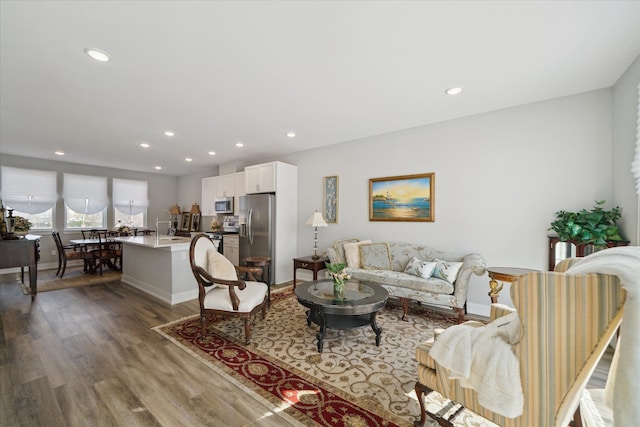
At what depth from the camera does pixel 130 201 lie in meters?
7.81

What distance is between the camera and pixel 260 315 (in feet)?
11.3

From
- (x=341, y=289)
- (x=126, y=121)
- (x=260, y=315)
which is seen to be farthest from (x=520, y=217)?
(x=126, y=121)

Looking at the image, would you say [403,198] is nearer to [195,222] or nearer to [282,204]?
[282,204]

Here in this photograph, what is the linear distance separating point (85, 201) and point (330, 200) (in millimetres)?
6918

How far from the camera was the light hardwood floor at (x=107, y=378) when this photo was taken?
1.70m

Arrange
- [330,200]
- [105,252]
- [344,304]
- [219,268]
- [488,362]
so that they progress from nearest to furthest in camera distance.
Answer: [488,362]
[344,304]
[219,268]
[330,200]
[105,252]

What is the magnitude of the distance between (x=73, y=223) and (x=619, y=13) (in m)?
10.3

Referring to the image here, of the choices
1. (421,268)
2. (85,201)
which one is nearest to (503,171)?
(421,268)

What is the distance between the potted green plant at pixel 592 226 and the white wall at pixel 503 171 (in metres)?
0.37

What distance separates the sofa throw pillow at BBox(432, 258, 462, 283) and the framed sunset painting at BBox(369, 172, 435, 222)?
80 centimetres

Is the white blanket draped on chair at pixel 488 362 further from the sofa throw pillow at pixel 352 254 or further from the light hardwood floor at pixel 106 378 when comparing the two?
the sofa throw pillow at pixel 352 254

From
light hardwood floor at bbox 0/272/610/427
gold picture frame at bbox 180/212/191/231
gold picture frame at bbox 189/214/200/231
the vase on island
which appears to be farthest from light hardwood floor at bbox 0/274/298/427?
gold picture frame at bbox 180/212/191/231

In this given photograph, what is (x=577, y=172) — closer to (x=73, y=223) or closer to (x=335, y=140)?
(x=335, y=140)

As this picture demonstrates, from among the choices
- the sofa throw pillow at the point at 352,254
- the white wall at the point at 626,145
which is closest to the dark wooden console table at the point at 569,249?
the white wall at the point at 626,145
